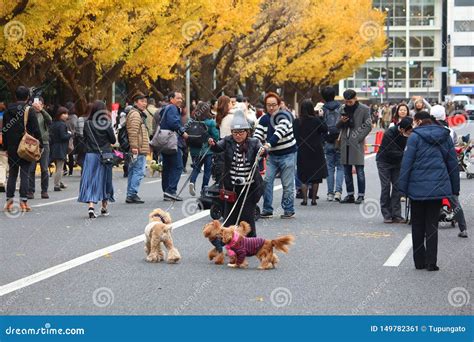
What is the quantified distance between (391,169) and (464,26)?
11814cm

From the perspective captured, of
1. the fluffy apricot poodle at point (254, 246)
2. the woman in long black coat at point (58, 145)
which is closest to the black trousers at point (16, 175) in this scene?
the woman in long black coat at point (58, 145)

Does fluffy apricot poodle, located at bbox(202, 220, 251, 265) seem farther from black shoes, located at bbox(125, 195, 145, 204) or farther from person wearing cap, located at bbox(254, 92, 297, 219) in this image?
black shoes, located at bbox(125, 195, 145, 204)

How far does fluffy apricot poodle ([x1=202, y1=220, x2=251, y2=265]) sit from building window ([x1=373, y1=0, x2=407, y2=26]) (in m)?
116

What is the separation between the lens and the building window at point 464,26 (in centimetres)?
13044

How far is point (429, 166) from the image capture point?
11.5m

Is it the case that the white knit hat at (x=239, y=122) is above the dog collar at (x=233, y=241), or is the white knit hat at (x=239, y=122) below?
above

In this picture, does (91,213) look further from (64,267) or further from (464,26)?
(464,26)

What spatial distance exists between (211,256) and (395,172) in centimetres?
516

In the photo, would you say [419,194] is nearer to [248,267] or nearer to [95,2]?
[248,267]

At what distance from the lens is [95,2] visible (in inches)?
1122

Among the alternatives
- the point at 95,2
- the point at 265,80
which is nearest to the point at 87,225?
the point at 95,2

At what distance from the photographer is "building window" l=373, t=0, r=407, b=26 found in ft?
414

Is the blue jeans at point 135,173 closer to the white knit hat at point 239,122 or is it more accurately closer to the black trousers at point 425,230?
the white knit hat at point 239,122

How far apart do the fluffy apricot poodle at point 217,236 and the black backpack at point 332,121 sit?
8.03m
